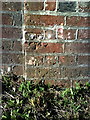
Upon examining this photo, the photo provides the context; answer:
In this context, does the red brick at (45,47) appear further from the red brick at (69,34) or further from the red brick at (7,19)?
the red brick at (7,19)

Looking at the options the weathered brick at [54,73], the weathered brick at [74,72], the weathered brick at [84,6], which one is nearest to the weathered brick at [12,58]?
the weathered brick at [54,73]

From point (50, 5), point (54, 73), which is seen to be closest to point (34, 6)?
point (50, 5)

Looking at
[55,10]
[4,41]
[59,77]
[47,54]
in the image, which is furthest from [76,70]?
[4,41]

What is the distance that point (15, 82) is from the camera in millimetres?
1879

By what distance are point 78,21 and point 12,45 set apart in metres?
0.56

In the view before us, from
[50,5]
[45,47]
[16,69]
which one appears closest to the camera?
[50,5]

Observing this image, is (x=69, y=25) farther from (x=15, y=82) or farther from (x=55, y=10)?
(x=15, y=82)

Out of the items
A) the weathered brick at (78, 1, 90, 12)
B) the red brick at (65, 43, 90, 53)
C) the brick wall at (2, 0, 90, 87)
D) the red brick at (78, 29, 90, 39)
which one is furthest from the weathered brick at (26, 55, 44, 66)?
the weathered brick at (78, 1, 90, 12)

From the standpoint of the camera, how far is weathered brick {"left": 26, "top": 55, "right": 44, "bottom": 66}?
1806 millimetres

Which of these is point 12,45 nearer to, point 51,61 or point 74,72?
point 51,61

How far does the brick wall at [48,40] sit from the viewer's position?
169cm

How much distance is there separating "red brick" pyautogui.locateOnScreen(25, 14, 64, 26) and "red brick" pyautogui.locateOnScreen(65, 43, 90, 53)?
0.20 meters

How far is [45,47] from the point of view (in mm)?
1773

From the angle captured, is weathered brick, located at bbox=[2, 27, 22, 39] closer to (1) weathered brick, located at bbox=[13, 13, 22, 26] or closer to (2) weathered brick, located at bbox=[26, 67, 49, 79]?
(1) weathered brick, located at bbox=[13, 13, 22, 26]
